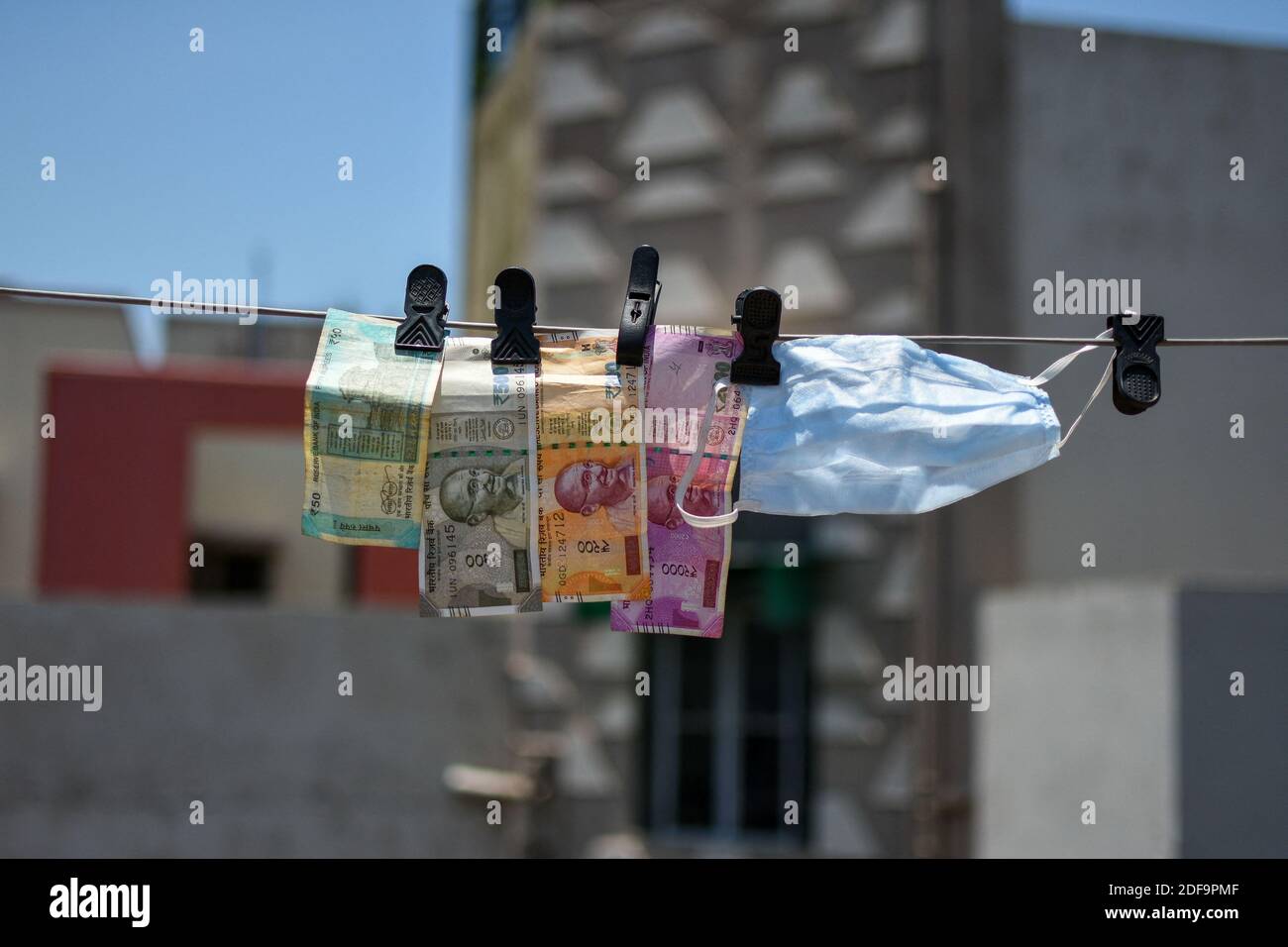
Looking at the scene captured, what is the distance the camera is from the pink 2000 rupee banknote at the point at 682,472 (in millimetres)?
4074

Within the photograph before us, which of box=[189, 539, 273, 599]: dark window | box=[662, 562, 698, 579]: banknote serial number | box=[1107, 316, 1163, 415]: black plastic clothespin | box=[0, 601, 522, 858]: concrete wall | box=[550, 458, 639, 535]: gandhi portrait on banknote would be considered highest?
box=[1107, 316, 1163, 415]: black plastic clothespin

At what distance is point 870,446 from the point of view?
13.6 ft

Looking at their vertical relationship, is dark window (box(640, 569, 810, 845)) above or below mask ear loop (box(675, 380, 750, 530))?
below

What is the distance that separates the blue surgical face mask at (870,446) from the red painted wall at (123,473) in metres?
10.5

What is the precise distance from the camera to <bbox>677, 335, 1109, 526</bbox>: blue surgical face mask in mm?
4105

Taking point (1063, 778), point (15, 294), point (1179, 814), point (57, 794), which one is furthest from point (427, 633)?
point (15, 294)

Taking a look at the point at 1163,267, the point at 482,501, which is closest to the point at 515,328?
the point at 482,501

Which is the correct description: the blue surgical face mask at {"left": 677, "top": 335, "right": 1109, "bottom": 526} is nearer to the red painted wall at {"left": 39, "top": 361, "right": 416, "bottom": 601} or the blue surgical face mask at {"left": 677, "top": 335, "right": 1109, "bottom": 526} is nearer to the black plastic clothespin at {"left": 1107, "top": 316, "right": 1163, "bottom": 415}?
the black plastic clothespin at {"left": 1107, "top": 316, "right": 1163, "bottom": 415}

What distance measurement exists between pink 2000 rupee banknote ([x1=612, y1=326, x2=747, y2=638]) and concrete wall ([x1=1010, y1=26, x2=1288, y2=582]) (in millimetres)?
6262

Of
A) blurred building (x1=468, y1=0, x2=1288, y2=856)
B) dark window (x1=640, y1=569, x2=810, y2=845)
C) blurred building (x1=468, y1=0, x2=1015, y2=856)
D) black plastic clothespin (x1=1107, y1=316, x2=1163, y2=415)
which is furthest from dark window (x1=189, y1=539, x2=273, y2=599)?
black plastic clothespin (x1=1107, y1=316, x2=1163, y2=415)

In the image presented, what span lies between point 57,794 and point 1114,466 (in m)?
8.55

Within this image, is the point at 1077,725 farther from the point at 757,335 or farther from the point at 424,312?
the point at 424,312
